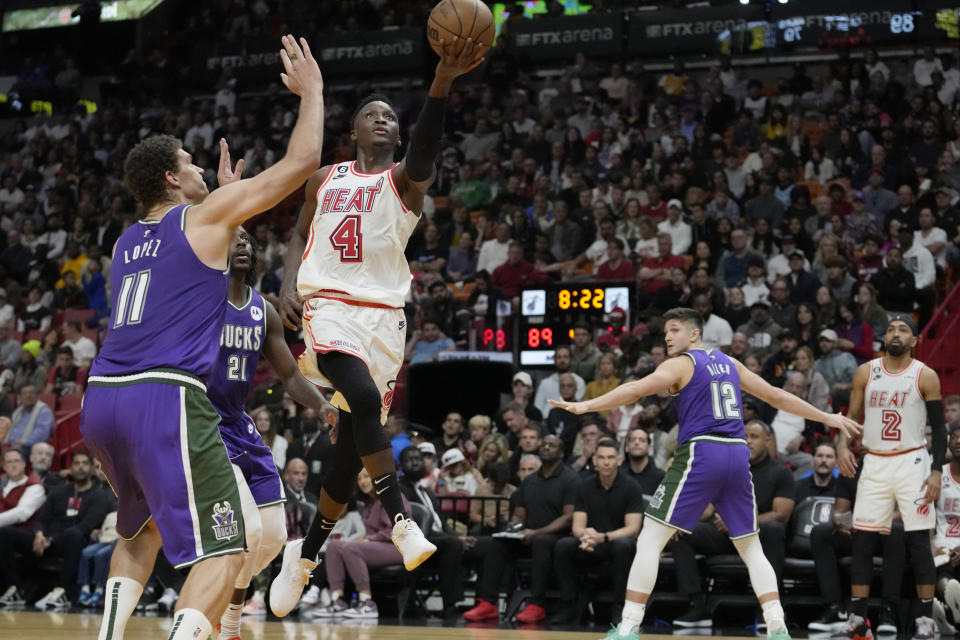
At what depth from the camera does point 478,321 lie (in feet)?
47.6

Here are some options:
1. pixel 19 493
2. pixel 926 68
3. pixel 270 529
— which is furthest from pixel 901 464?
pixel 926 68

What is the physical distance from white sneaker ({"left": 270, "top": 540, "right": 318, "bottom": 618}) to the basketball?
8.89ft

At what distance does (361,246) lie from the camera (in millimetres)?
5848

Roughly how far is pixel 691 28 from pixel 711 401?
14.9 metres

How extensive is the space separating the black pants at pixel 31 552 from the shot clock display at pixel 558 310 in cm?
530

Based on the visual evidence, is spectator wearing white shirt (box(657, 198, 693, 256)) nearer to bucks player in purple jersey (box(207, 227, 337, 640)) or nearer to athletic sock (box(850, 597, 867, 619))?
athletic sock (box(850, 597, 867, 619))

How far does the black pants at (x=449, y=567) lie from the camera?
10.5 meters

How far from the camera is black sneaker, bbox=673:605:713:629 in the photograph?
9.63m

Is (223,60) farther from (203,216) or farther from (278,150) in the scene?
(203,216)

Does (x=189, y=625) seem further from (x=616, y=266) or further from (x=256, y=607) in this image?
(x=616, y=266)

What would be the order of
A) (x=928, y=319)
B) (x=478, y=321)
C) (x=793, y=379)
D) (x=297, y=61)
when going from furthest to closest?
(x=478, y=321), (x=928, y=319), (x=793, y=379), (x=297, y=61)

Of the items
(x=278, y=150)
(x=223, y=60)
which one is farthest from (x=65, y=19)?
(x=278, y=150)

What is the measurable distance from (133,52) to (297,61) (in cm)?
2338

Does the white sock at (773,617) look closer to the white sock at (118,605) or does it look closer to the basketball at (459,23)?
the basketball at (459,23)
